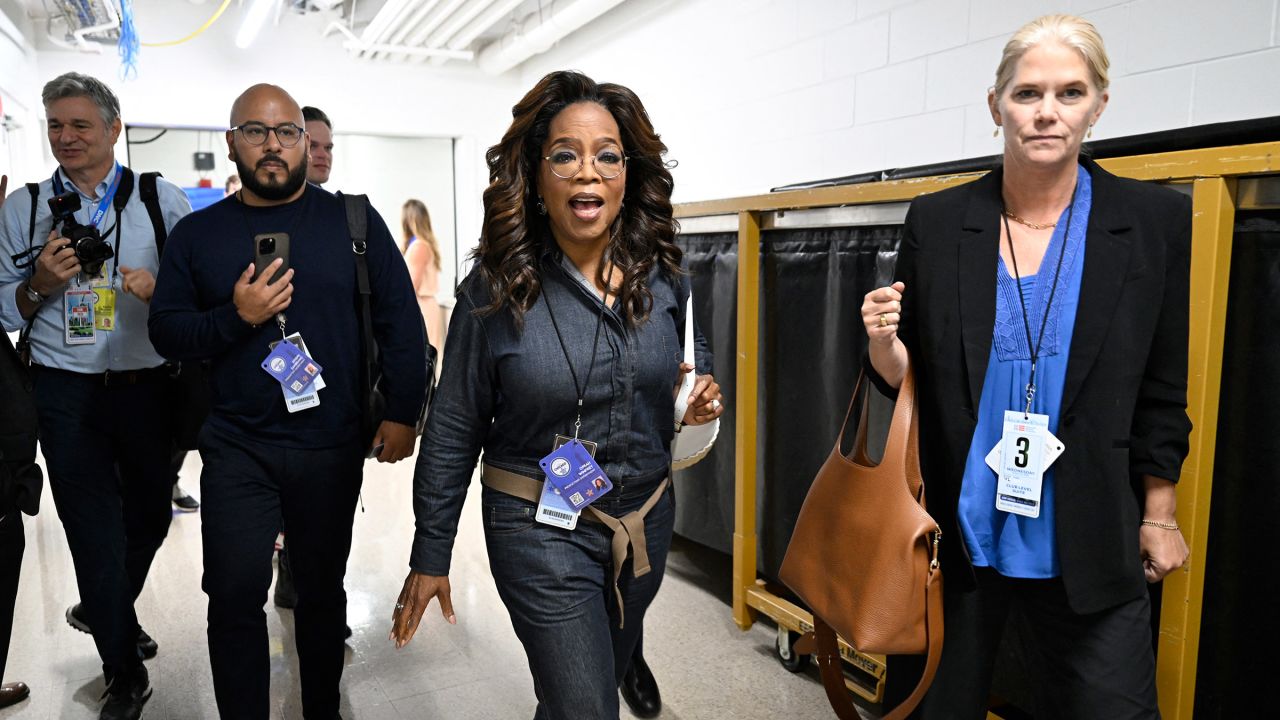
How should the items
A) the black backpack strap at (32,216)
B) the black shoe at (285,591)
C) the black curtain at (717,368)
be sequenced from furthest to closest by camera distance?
the black shoe at (285,591) < the black curtain at (717,368) < the black backpack strap at (32,216)

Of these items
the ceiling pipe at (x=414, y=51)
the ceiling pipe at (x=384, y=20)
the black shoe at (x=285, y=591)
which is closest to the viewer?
the black shoe at (x=285, y=591)

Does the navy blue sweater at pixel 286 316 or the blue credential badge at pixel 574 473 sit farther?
the navy blue sweater at pixel 286 316

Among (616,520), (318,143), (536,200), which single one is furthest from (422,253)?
(616,520)

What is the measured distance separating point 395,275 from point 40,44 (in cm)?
656

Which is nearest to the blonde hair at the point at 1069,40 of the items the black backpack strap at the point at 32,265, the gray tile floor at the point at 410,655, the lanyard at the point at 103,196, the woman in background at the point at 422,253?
the gray tile floor at the point at 410,655

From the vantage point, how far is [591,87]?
1.67 meters

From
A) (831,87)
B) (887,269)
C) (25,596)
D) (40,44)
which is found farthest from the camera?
(40,44)

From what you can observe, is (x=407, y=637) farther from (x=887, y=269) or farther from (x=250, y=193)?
(x=887, y=269)

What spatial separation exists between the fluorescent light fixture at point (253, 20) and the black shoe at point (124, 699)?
15.2 ft

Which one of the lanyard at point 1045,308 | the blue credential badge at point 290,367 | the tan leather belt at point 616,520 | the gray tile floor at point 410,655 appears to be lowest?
the gray tile floor at point 410,655

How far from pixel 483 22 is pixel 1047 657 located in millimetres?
6382

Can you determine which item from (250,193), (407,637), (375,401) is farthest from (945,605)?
(250,193)

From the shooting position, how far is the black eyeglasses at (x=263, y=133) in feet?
7.01

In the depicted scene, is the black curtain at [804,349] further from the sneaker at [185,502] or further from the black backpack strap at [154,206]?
the sneaker at [185,502]
